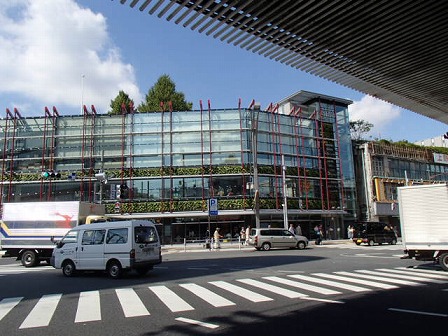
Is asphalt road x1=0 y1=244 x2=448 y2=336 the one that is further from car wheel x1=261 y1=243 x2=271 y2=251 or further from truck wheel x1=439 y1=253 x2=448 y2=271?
car wheel x1=261 y1=243 x2=271 y2=251

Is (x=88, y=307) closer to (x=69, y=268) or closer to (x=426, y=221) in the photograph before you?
(x=69, y=268)

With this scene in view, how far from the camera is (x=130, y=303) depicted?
30.1ft

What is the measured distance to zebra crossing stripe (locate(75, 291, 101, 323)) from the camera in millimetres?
7806

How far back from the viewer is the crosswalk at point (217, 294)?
8383 millimetres

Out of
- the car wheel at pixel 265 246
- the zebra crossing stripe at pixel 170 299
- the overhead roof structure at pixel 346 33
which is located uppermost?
the overhead roof structure at pixel 346 33

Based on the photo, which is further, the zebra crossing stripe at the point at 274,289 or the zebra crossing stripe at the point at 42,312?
the zebra crossing stripe at the point at 274,289

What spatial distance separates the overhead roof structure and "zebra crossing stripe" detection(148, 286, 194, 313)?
5726 mm

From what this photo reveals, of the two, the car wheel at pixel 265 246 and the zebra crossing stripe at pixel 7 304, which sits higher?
the car wheel at pixel 265 246

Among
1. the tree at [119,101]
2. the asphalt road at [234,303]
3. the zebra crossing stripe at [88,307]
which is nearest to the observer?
the asphalt road at [234,303]

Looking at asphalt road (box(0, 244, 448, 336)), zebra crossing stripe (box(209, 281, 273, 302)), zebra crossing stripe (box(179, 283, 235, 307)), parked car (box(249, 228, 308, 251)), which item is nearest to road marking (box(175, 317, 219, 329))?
asphalt road (box(0, 244, 448, 336))

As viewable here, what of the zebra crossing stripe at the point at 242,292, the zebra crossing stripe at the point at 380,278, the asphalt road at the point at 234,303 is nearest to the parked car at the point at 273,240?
the asphalt road at the point at 234,303

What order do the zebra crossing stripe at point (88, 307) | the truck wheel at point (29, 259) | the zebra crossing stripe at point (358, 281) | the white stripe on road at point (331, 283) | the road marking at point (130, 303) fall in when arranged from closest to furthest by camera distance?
the zebra crossing stripe at point (88, 307), the road marking at point (130, 303), the white stripe on road at point (331, 283), the zebra crossing stripe at point (358, 281), the truck wheel at point (29, 259)

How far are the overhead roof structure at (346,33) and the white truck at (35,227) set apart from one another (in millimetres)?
16400

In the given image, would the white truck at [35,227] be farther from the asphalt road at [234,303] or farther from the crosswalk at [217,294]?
the crosswalk at [217,294]
